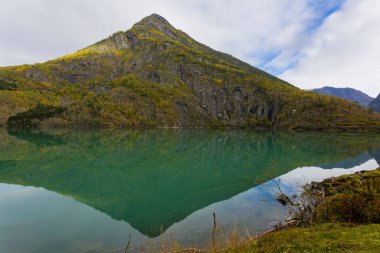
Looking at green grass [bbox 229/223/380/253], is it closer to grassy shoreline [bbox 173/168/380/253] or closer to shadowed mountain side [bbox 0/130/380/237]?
grassy shoreline [bbox 173/168/380/253]

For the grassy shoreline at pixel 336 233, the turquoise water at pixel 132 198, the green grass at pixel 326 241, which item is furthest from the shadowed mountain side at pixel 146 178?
the green grass at pixel 326 241

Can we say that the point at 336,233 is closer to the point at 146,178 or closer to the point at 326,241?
the point at 326,241

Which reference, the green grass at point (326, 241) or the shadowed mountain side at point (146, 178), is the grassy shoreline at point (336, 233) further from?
the shadowed mountain side at point (146, 178)

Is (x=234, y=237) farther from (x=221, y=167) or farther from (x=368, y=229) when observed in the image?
(x=221, y=167)

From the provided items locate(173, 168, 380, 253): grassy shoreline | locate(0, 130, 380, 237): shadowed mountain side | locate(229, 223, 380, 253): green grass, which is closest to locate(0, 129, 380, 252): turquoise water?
locate(0, 130, 380, 237): shadowed mountain side

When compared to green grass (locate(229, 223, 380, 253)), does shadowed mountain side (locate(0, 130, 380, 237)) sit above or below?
above

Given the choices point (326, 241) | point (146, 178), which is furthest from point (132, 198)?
point (326, 241)

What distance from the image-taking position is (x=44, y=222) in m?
25.8

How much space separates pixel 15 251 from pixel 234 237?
14374mm

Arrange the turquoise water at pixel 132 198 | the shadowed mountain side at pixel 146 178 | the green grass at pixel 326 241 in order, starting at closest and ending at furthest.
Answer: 1. the green grass at pixel 326 241
2. the turquoise water at pixel 132 198
3. the shadowed mountain side at pixel 146 178

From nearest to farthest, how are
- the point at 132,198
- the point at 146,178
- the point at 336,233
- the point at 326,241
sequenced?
1. the point at 326,241
2. the point at 336,233
3. the point at 132,198
4. the point at 146,178

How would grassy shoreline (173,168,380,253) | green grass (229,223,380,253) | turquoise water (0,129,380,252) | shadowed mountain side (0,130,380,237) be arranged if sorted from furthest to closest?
shadowed mountain side (0,130,380,237) < turquoise water (0,129,380,252) < grassy shoreline (173,168,380,253) < green grass (229,223,380,253)

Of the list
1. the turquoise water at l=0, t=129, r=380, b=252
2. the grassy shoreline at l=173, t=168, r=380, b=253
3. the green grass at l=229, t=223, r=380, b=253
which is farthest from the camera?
the turquoise water at l=0, t=129, r=380, b=252

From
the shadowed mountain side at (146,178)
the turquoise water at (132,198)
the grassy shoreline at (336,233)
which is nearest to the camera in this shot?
the grassy shoreline at (336,233)
